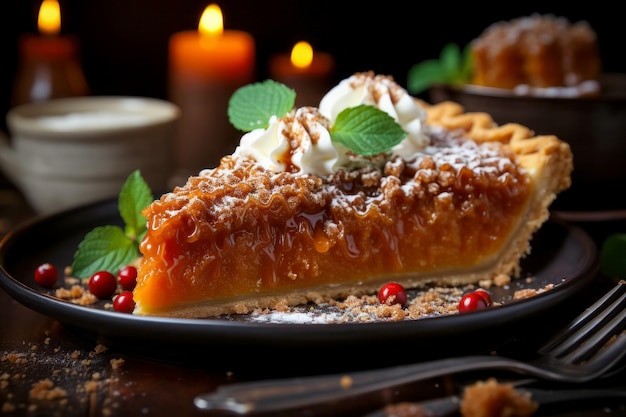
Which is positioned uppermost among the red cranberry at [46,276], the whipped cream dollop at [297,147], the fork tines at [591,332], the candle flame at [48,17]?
the candle flame at [48,17]

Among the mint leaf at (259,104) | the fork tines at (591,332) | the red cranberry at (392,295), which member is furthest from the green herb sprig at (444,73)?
the fork tines at (591,332)

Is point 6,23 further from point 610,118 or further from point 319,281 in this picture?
point 610,118

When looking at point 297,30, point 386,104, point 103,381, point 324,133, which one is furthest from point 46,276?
point 297,30

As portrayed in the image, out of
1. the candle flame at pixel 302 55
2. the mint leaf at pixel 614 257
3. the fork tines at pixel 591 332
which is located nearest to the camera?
the fork tines at pixel 591 332

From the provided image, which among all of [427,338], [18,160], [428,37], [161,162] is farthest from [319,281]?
[428,37]

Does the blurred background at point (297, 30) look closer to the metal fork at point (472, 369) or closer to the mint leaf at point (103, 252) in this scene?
the mint leaf at point (103, 252)

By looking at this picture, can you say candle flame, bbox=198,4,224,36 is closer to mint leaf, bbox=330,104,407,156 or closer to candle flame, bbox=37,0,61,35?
candle flame, bbox=37,0,61,35
